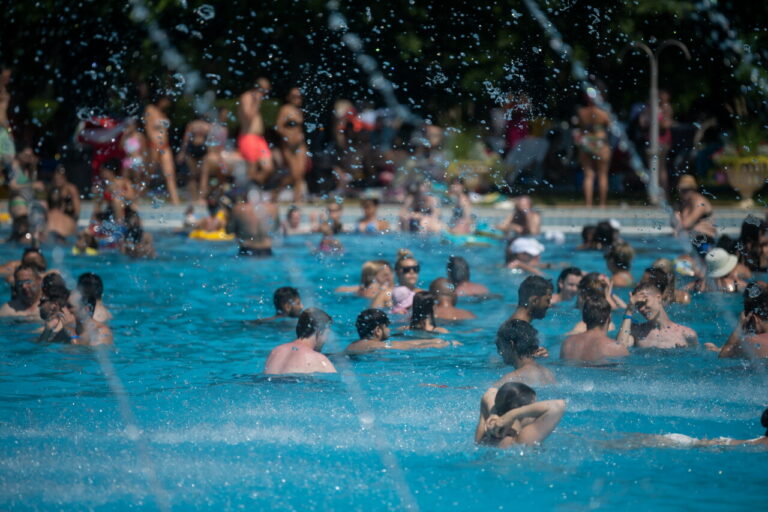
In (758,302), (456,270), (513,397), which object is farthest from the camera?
(456,270)

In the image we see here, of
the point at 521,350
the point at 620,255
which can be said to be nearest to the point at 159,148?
the point at 620,255

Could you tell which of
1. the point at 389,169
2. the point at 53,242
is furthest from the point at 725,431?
the point at 389,169

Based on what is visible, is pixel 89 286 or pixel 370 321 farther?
pixel 89 286

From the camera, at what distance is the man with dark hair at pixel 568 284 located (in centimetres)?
1052

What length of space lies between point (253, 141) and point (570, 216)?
5.22 meters

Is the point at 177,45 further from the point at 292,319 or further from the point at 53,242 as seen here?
the point at 292,319

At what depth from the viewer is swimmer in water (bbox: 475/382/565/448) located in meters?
5.97

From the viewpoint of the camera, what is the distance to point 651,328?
8617mm

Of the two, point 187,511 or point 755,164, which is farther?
point 755,164

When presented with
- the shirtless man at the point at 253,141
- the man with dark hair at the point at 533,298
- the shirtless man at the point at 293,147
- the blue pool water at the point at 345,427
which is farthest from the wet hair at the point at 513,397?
the shirtless man at the point at 293,147

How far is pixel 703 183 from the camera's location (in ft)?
69.7

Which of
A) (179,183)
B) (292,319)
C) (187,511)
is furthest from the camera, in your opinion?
(179,183)

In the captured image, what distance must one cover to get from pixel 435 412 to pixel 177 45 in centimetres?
1469

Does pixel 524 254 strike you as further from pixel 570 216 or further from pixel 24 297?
pixel 24 297
